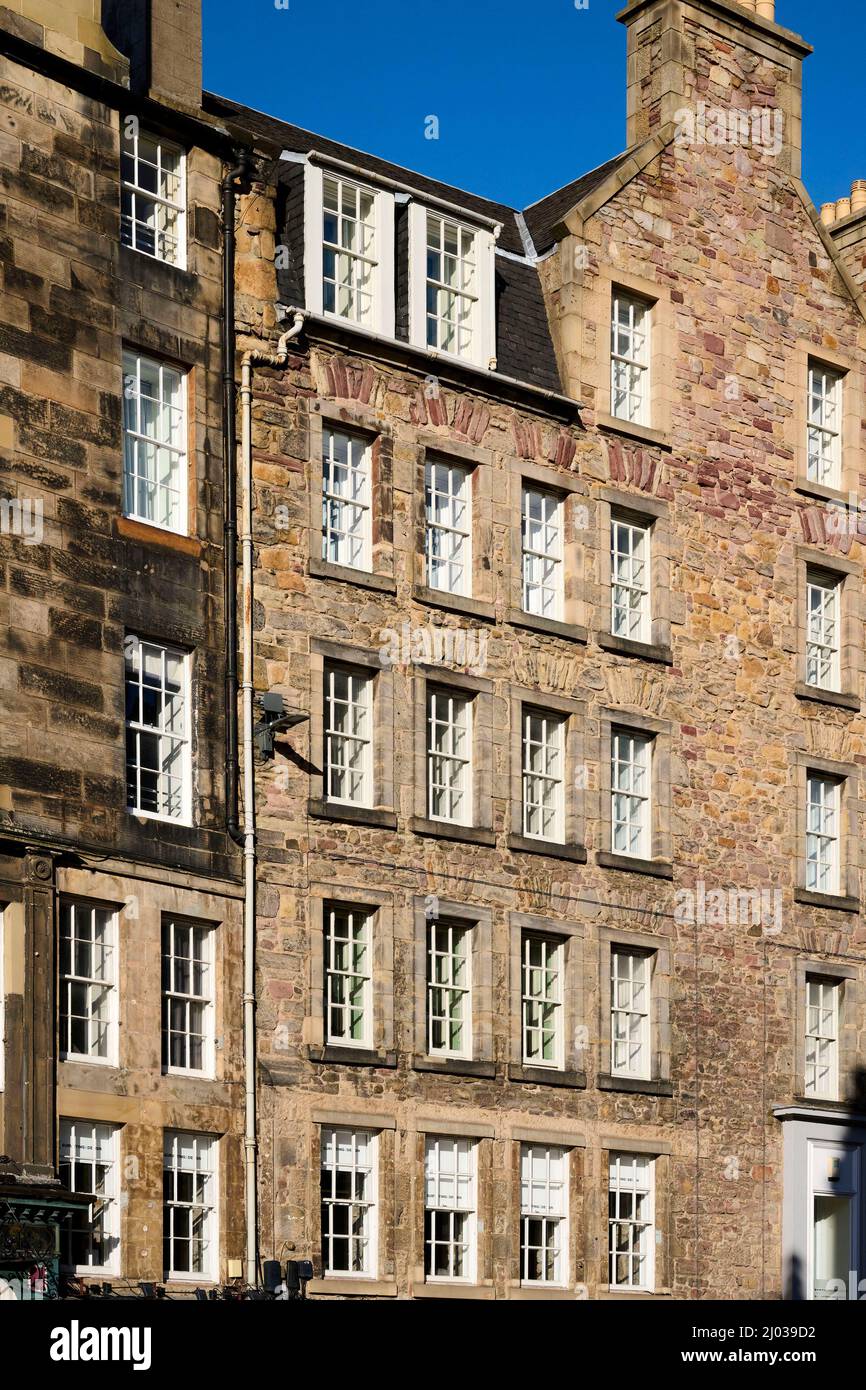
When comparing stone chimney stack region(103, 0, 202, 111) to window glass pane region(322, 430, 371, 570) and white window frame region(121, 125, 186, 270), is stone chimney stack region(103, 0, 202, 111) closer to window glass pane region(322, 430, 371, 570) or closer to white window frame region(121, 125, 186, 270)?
white window frame region(121, 125, 186, 270)

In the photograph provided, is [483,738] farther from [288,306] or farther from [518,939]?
[288,306]

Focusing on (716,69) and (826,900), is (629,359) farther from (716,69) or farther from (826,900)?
(826,900)

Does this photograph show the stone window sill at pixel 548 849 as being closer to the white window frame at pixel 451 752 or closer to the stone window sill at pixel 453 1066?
the white window frame at pixel 451 752

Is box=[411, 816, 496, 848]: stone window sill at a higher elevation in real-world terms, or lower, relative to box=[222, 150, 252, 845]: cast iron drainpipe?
lower

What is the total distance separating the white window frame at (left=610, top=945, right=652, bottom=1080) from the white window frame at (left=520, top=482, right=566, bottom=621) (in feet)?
15.2

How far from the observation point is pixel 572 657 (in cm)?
3466

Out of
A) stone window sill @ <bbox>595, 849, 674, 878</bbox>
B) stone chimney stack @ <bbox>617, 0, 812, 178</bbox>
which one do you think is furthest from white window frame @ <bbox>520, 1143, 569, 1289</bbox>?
stone chimney stack @ <bbox>617, 0, 812, 178</bbox>

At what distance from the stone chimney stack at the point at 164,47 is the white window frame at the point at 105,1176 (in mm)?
12294

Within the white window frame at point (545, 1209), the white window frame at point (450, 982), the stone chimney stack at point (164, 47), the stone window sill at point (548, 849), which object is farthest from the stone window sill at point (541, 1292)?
the stone chimney stack at point (164, 47)

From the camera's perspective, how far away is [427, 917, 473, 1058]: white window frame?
1277 inches

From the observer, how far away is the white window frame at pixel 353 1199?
30.6 m

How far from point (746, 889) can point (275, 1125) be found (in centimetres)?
888
